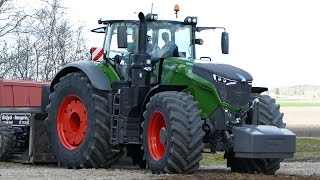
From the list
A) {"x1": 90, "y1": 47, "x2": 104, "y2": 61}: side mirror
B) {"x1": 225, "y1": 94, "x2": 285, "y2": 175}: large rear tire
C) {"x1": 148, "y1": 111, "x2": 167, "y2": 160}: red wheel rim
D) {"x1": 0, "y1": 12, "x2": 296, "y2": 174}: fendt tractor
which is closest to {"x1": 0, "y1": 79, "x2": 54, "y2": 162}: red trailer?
{"x1": 0, "y1": 12, "x2": 296, "y2": 174}: fendt tractor

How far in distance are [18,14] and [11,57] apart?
6.03ft

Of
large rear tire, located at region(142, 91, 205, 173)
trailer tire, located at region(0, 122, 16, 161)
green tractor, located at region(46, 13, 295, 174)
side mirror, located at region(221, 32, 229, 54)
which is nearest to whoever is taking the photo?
large rear tire, located at region(142, 91, 205, 173)

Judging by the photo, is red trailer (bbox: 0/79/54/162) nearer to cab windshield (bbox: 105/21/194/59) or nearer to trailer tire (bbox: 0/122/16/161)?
trailer tire (bbox: 0/122/16/161)

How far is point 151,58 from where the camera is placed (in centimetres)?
1484

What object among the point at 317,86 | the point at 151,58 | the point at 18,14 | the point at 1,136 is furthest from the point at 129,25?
the point at 317,86

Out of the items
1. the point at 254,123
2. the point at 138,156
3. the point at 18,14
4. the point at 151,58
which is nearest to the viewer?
the point at 254,123

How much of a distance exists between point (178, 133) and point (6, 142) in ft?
18.0

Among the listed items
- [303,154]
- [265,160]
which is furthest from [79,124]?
[303,154]

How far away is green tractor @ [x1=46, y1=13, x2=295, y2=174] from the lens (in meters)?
13.1

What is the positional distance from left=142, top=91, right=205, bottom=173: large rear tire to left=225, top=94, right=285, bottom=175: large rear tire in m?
1.54

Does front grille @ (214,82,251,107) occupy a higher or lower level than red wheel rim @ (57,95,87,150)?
higher

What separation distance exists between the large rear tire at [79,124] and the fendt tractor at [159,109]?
0.06 ft

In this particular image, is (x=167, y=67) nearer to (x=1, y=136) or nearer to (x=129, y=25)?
(x=129, y=25)

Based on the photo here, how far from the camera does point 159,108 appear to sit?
1345 centimetres
